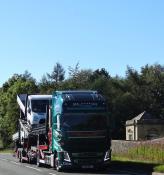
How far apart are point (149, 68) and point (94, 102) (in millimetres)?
94491

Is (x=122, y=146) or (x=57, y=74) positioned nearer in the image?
(x=122, y=146)

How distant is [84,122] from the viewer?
Answer: 27.6 meters

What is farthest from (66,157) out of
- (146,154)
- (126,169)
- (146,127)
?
(146,127)

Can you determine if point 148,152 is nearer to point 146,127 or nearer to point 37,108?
point 37,108

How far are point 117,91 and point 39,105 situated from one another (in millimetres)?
69703

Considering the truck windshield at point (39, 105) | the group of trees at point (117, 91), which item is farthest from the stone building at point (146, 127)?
the truck windshield at point (39, 105)

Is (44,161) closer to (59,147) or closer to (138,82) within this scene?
(59,147)

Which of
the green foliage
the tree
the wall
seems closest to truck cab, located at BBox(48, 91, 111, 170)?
the green foliage

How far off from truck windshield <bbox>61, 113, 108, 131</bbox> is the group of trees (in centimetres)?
6376

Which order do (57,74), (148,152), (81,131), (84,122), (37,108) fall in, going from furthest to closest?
(57,74)
(148,152)
(37,108)
(84,122)
(81,131)

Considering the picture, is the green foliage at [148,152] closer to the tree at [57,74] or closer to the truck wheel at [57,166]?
the truck wheel at [57,166]

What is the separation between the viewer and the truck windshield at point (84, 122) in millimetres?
27469

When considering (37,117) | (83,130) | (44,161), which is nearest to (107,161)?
(83,130)

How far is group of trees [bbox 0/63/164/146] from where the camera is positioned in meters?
98.2
